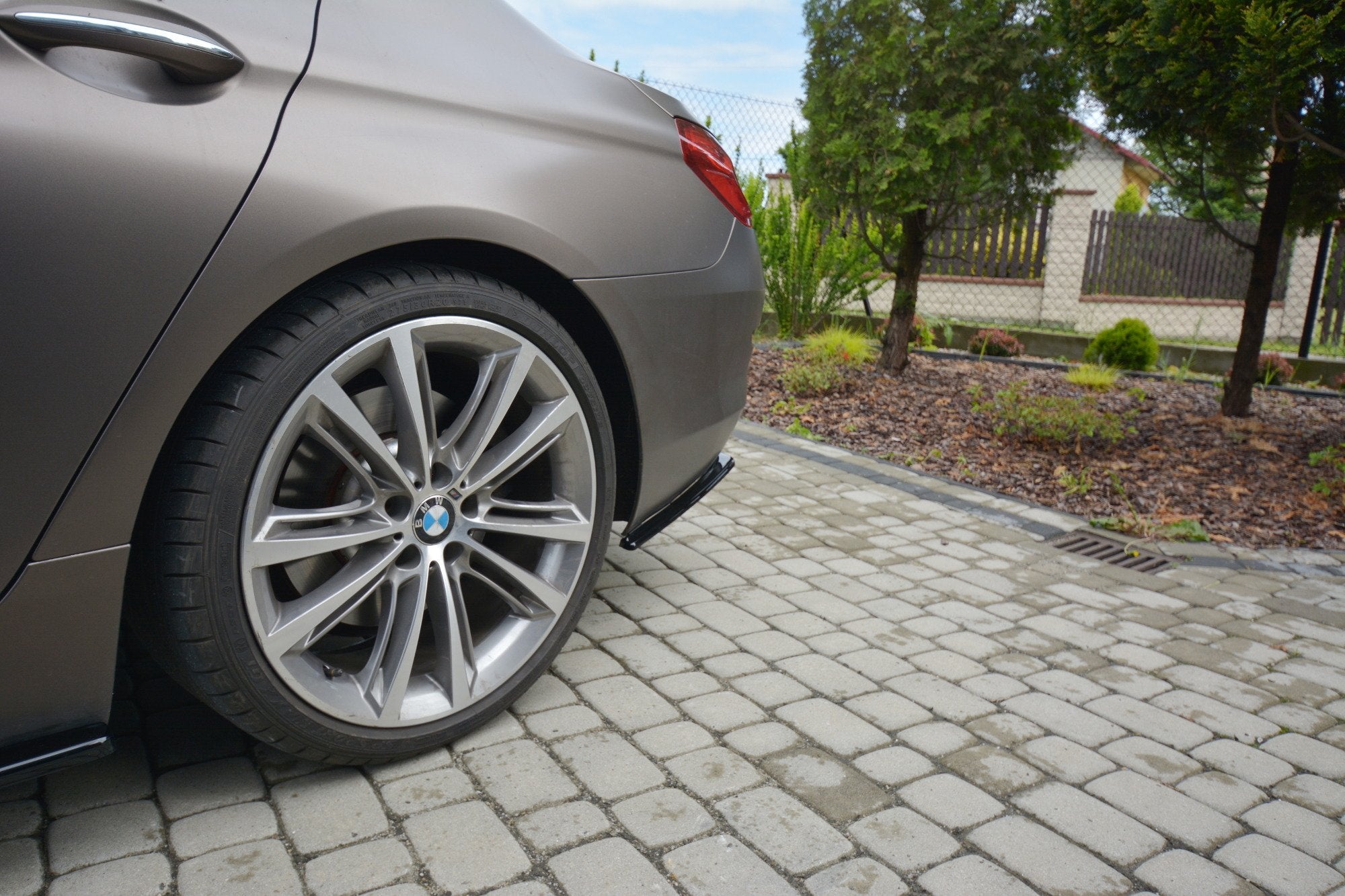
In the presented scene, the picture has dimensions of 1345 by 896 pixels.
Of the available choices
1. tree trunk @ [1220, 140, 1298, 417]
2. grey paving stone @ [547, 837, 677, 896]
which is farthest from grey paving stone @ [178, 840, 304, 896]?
tree trunk @ [1220, 140, 1298, 417]

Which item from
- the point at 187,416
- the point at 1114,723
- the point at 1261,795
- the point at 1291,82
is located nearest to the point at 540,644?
the point at 187,416

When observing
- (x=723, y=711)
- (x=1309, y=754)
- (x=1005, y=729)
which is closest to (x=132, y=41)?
(x=723, y=711)

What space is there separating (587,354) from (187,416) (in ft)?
3.28

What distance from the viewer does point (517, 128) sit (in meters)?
2.16

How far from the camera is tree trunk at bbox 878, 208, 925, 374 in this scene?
8094 mm

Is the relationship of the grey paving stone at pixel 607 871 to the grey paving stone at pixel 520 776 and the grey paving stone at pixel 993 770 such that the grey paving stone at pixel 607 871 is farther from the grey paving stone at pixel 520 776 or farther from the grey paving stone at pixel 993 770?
the grey paving stone at pixel 993 770

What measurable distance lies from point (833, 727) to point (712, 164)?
5.01 feet

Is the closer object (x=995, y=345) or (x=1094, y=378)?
(x=1094, y=378)

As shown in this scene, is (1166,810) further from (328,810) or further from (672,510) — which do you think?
(328,810)

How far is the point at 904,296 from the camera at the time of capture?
8.20 m

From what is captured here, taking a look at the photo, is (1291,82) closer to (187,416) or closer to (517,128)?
(517,128)

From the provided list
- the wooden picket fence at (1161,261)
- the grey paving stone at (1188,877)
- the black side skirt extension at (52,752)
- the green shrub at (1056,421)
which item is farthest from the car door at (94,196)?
the wooden picket fence at (1161,261)

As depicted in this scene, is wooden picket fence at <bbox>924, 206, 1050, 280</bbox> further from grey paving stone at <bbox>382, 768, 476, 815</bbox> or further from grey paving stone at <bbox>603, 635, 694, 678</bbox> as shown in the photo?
grey paving stone at <bbox>382, 768, 476, 815</bbox>

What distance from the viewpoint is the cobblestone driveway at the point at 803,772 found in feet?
6.13
